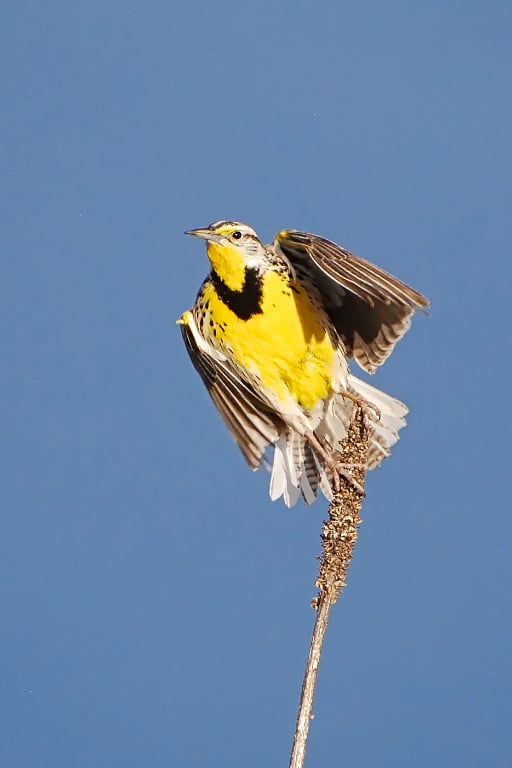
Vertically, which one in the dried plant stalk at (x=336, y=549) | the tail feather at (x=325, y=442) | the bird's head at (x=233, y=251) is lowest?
the dried plant stalk at (x=336, y=549)

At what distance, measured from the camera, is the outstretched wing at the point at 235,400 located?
3.55 meters

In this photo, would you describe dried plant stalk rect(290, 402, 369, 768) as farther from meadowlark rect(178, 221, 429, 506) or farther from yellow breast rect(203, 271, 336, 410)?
yellow breast rect(203, 271, 336, 410)

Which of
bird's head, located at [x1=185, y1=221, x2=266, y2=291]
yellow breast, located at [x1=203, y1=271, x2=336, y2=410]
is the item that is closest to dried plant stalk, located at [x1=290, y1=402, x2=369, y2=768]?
yellow breast, located at [x1=203, y1=271, x2=336, y2=410]

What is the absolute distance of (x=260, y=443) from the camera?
12.1 ft

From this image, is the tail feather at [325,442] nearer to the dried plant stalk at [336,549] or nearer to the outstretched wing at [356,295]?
the outstretched wing at [356,295]

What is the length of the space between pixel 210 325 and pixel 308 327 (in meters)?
0.30

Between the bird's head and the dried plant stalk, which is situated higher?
the bird's head

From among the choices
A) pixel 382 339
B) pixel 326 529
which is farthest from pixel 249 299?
pixel 326 529

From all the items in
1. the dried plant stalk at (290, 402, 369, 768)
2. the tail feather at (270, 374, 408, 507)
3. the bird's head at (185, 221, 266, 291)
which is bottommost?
the dried plant stalk at (290, 402, 369, 768)

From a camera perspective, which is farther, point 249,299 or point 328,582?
point 249,299

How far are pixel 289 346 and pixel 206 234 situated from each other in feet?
1.35

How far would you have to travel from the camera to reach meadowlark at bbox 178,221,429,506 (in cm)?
339

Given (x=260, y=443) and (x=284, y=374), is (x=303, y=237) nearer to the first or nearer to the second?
(x=284, y=374)

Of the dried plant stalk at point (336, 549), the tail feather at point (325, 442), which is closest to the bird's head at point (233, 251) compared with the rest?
the tail feather at point (325, 442)
